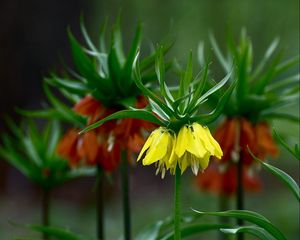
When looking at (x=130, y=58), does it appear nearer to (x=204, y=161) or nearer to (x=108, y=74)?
(x=108, y=74)

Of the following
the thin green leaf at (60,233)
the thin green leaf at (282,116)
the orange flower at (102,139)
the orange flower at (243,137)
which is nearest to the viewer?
the thin green leaf at (60,233)

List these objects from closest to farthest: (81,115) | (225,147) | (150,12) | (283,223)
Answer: (81,115) < (225,147) < (283,223) < (150,12)

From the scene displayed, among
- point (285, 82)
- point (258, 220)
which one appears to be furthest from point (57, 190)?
point (258, 220)

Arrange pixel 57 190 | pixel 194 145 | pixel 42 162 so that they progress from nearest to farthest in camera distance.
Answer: pixel 194 145 → pixel 42 162 → pixel 57 190

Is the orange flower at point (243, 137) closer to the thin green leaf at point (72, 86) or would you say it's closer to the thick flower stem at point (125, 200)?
the thick flower stem at point (125, 200)

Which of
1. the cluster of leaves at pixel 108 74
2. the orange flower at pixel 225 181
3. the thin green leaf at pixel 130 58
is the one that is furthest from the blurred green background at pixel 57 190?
the thin green leaf at pixel 130 58

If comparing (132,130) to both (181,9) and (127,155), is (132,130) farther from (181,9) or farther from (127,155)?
(181,9)

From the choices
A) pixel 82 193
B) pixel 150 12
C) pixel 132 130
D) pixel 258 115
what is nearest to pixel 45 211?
pixel 132 130
